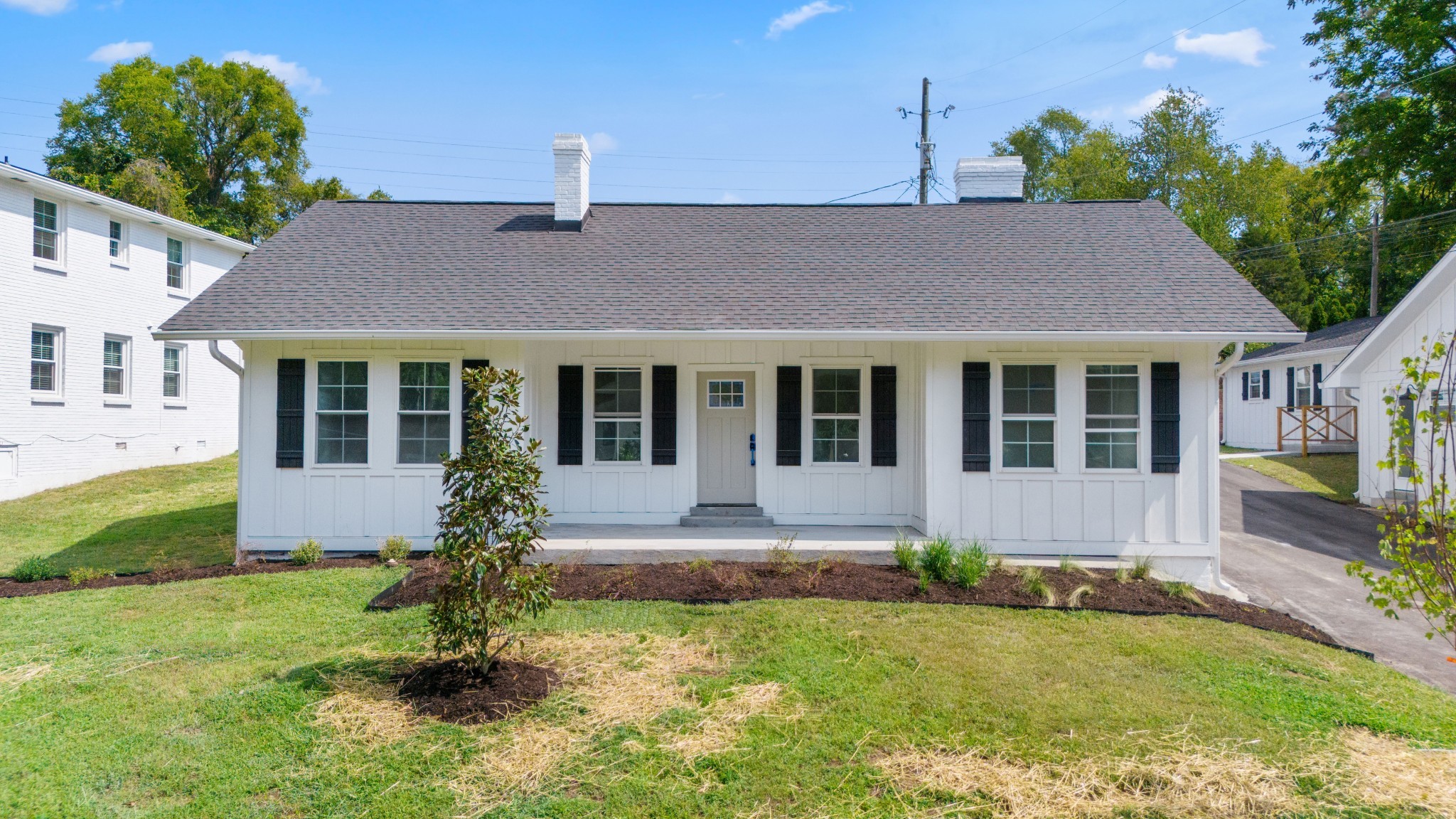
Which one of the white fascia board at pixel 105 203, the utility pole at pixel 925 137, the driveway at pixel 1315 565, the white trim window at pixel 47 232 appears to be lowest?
the driveway at pixel 1315 565

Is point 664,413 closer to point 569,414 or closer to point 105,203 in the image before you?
point 569,414

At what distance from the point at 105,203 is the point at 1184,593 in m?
18.8

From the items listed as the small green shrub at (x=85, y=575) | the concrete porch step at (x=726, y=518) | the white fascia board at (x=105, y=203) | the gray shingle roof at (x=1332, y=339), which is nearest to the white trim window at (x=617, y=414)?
the concrete porch step at (x=726, y=518)

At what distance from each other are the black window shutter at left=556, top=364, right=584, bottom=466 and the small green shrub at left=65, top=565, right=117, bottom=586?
15.9ft

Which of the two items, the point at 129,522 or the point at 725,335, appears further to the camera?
the point at 129,522

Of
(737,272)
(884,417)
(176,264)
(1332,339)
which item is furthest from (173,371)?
(1332,339)

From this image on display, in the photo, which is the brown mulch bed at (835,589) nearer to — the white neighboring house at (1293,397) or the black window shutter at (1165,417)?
the black window shutter at (1165,417)

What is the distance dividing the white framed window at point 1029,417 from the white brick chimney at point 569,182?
21.0 feet

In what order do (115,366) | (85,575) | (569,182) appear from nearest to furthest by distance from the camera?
(85,575), (569,182), (115,366)

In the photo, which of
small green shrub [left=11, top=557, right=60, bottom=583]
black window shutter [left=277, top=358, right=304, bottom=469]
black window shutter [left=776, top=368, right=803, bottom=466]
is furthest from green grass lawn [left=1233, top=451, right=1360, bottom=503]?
small green shrub [left=11, top=557, right=60, bottom=583]

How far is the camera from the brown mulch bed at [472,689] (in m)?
4.72

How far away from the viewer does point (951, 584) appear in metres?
7.43

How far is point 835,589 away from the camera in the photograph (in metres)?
7.26

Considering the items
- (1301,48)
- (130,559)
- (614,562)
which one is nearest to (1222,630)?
(614,562)
